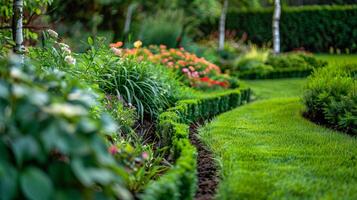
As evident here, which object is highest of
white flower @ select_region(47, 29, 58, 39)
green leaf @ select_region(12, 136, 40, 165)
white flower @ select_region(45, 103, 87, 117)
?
A: white flower @ select_region(45, 103, 87, 117)

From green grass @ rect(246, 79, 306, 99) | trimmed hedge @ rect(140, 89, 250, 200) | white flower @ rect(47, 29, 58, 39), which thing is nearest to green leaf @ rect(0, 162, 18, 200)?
trimmed hedge @ rect(140, 89, 250, 200)

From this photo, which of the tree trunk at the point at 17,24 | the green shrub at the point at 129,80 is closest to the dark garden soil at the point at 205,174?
the green shrub at the point at 129,80

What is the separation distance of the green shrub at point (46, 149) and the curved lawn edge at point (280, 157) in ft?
4.78

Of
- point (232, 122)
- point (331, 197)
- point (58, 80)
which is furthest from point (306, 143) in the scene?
point (58, 80)

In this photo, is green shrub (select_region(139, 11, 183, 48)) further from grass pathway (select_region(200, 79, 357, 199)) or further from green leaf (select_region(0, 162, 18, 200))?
green leaf (select_region(0, 162, 18, 200))

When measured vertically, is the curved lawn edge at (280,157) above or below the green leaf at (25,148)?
below

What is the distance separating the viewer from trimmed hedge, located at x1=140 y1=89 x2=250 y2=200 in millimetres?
3137

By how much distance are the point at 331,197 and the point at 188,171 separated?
1016 mm

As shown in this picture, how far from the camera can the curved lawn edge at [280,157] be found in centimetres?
368

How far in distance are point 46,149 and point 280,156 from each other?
2979 millimetres

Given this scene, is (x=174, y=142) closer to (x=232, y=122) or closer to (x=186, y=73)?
(x=232, y=122)

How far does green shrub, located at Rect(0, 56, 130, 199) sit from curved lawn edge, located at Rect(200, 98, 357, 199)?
1457mm

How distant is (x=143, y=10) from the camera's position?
21.2 m

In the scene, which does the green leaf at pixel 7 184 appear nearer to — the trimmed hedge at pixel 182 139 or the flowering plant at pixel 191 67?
the trimmed hedge at pixel 182 139
